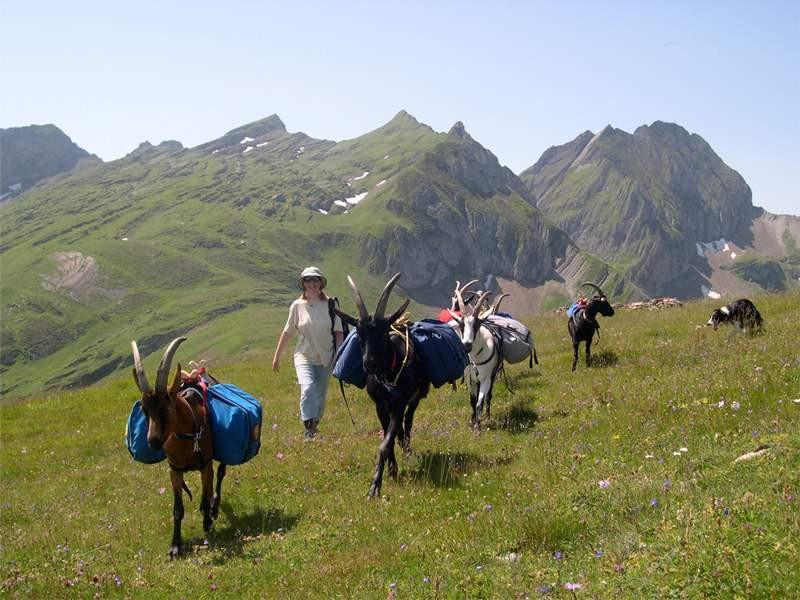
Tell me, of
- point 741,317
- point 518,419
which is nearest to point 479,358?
point 518,419

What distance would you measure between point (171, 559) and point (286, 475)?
9.78 feet

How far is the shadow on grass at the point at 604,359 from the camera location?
17378 millimetres

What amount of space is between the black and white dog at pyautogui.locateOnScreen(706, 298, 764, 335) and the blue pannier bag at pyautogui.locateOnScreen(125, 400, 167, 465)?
15.8m

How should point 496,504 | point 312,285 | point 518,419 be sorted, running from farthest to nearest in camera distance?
1. point 312,285
2. point 518,419
3. point 496,504

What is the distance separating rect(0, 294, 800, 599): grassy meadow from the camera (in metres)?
5.24

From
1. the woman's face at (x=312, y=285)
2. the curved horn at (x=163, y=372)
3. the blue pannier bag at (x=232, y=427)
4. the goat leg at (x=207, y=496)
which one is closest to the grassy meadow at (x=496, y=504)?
the goat leg at (x=207, y=496)

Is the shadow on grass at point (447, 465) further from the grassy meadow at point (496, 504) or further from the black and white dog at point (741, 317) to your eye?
the black and white dog at point (741, 317)

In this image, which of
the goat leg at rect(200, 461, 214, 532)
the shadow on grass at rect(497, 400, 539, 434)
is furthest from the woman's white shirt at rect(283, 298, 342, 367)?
the goat leg at rect(200, 461, 214, 532)

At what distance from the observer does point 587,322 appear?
18094 mm

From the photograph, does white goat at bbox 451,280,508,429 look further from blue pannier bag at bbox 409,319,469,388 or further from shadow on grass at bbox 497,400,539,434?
blue pannier bag at bbox 409,319,469,388

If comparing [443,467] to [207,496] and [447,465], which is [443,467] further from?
[207,496]

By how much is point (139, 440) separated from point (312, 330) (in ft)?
16.7

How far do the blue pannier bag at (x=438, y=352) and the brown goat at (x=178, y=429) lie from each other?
12.7 feet

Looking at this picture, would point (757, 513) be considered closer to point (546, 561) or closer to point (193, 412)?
point (546, 561)
